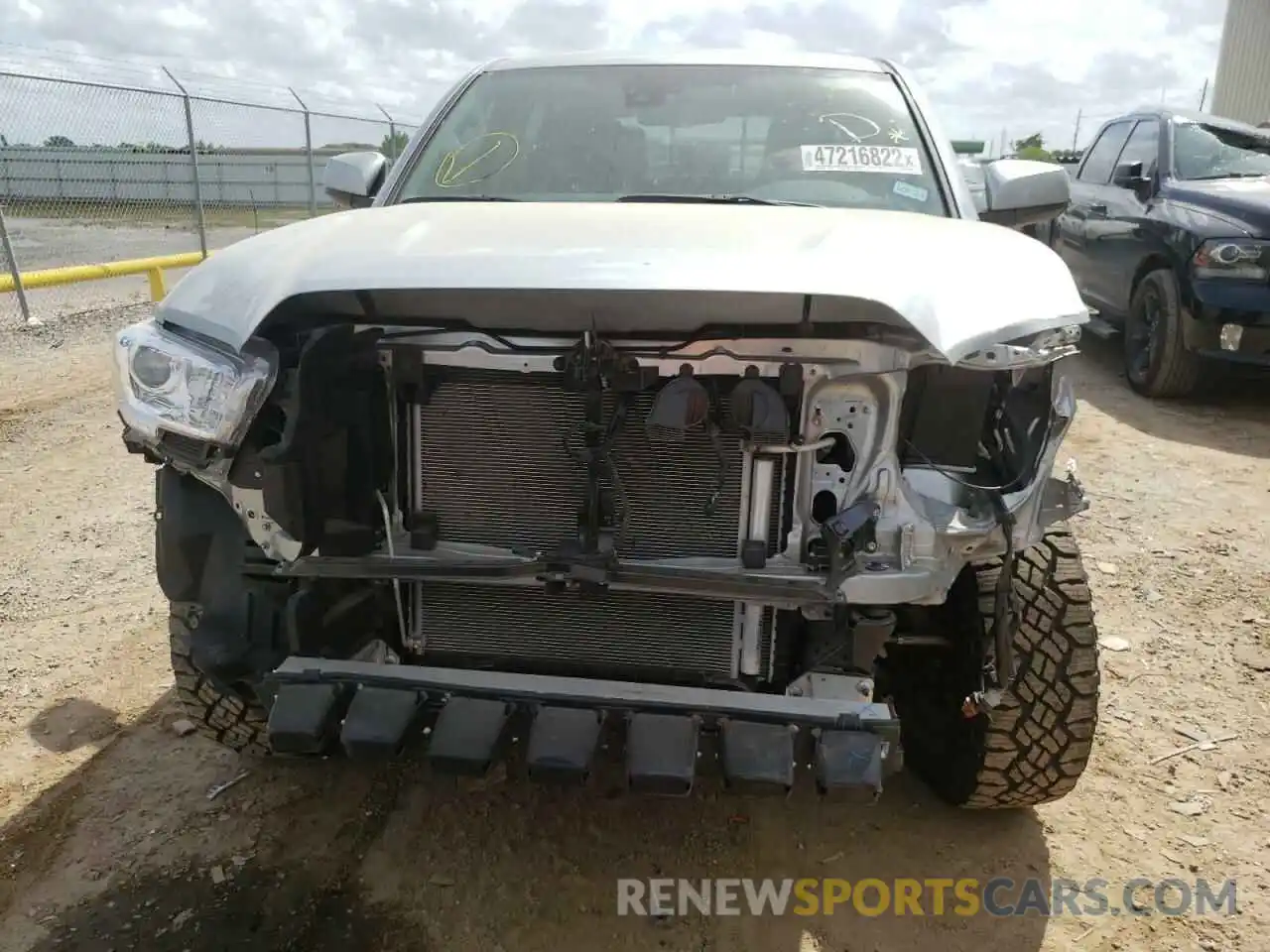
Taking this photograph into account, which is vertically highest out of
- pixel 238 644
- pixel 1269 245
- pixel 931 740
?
pixel 1269 245

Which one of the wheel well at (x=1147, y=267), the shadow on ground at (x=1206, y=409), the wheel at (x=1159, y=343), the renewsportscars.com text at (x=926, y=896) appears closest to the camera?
the renewsportscars.com text at (x=926, y=896)

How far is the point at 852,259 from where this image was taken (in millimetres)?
2004

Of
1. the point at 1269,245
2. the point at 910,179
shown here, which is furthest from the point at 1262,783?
the point at 1269,245

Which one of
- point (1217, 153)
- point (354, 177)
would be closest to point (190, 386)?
point (354, 177)

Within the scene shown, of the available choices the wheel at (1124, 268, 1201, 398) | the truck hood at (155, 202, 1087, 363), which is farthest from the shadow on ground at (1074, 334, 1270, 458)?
the truck hood at (155, 202, 1087, 363)

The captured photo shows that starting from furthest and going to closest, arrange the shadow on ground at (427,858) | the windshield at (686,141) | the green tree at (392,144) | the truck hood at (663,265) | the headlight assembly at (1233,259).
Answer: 1. the green tree at (392,144)
2. the headlight assembly at (1233,259)
3. the windshield at (686,141)
4. the shadow on ground at (427,858)
5. the truck hood at (663,265)

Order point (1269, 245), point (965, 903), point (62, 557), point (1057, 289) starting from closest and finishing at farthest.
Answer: point (1057, 289) < point (965, 903) < point (62, 557) < point (1269, 245)

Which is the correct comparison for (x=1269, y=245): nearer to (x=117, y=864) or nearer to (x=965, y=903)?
(x=965, y=903)

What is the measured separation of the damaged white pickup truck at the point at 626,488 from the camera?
2.00 meters

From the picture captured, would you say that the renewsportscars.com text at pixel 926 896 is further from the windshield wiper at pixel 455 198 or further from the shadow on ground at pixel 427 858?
the windshield wiper at pixel 455 198

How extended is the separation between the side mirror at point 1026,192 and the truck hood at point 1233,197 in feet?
11.3

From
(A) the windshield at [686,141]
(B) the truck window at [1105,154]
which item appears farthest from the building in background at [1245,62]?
(A) the windshield at [686,141]

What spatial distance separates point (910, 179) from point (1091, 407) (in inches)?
172

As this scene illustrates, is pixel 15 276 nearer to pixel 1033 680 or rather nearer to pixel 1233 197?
pixel 1033 680
